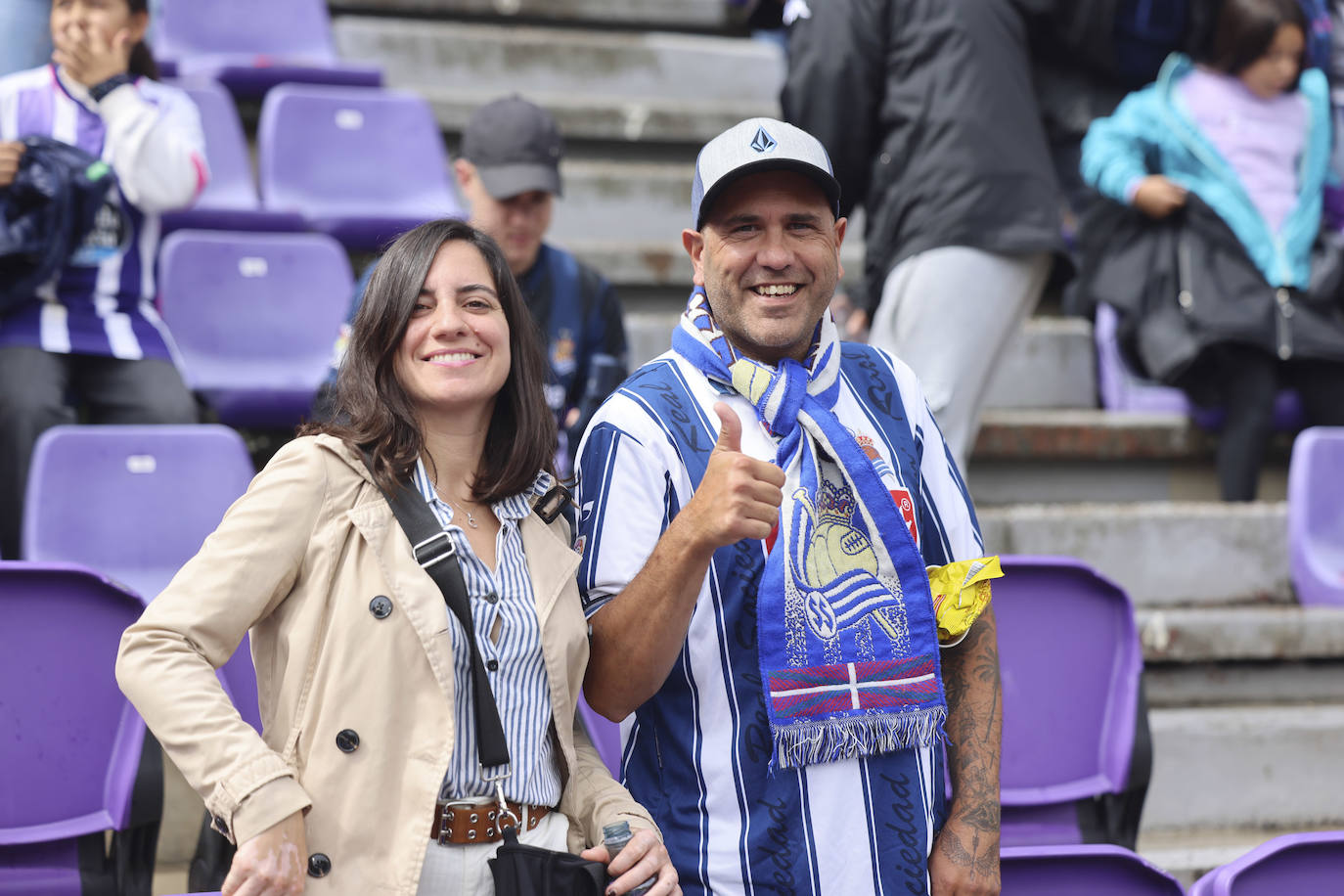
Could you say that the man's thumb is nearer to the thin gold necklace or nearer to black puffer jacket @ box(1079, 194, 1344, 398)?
the thin gold necklace

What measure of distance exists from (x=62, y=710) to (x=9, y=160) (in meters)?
1.76

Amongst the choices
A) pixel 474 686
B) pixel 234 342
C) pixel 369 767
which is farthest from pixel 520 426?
pixel 234 342

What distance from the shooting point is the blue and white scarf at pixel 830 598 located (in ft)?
5.67

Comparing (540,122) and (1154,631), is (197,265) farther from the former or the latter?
(1154,631)

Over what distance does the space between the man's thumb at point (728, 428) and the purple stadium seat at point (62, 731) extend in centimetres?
119

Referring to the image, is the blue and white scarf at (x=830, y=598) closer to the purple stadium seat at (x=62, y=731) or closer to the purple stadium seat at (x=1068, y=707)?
the purple stadium seat at (x=1068, y=707)

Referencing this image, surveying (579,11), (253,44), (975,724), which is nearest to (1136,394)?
(975,724)

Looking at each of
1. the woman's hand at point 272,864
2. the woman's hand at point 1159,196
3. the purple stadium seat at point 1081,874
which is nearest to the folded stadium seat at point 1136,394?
the woman's hand at point 1159,196

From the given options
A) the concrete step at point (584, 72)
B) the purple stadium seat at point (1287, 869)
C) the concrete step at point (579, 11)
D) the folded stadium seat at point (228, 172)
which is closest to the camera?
the purple stadium seat at point (1287, 869)

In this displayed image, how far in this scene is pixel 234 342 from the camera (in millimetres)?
4527

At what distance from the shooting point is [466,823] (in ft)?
5.27

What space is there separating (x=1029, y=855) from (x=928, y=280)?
158 centimetres

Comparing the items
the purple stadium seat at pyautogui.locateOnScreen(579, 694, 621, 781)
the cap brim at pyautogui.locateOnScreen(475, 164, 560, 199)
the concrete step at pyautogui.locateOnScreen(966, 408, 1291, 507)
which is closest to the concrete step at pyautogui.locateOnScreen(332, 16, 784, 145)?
the concrete step at pyautogui.locateOnScreen(966, 408, 1291, 507)

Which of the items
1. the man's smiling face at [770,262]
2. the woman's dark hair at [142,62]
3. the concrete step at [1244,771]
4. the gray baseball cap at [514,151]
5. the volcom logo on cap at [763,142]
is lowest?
the concrete step at [1244,771]
